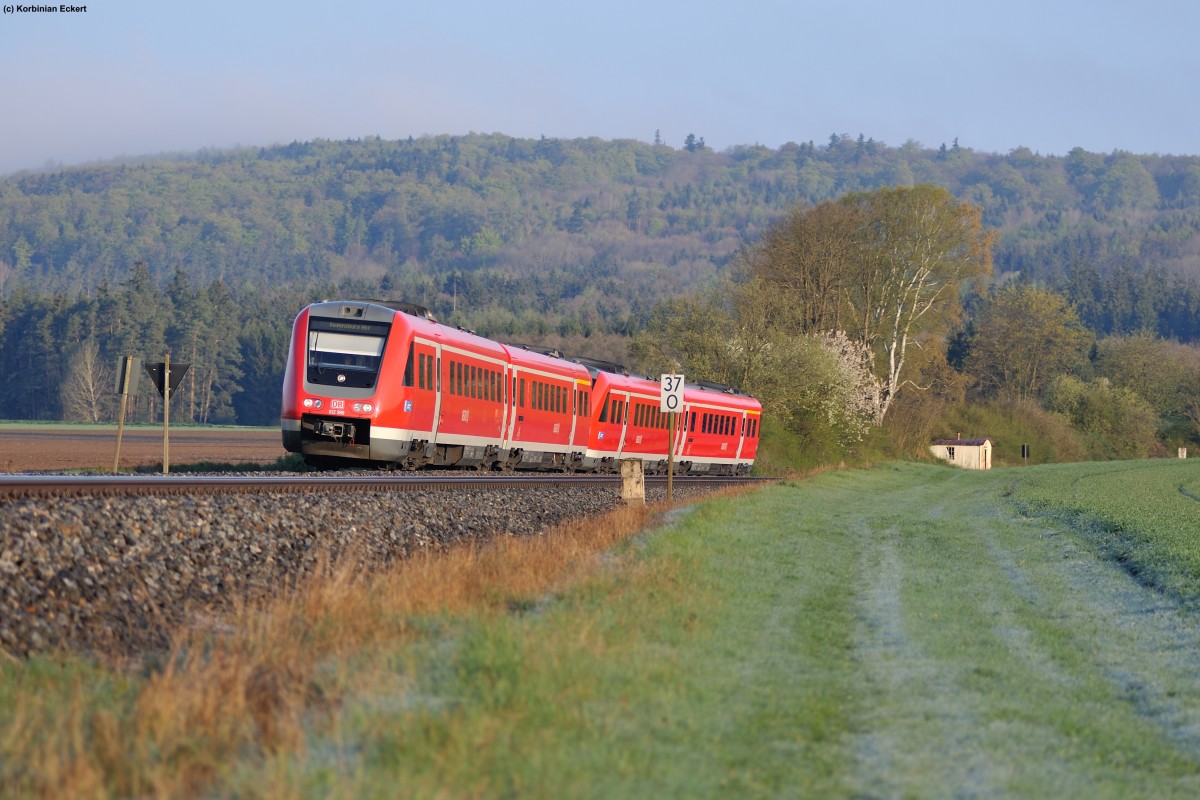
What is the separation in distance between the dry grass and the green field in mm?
51

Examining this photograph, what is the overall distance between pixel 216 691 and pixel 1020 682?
5.38m

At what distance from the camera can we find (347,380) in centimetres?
2622

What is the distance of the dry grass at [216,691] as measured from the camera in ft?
20.3

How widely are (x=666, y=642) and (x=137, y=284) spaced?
141679 mm

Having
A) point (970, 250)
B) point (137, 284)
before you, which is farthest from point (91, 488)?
point (137, 284)

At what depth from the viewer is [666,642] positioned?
9539mm

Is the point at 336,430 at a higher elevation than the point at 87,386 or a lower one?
higher

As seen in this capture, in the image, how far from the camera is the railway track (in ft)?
49.4

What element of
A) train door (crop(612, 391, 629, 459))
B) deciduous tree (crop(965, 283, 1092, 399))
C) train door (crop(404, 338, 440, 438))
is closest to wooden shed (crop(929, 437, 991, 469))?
deciduous tree (crop(965, 283, 1092, 399))

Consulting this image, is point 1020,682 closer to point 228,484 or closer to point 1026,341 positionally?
point 228,484

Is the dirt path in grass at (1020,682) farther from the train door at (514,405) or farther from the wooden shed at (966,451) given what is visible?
the wooden shed at (966,451)

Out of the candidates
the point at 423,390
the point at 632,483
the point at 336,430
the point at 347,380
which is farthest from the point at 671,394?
the point at 336,430

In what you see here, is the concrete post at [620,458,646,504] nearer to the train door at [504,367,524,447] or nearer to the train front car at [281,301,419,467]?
the train front car at [281,301,419,467]

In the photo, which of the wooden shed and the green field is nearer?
the green field
